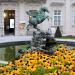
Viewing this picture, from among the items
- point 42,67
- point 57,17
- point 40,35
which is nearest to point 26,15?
point 57,17

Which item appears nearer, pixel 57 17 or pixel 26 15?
pixel 26 15

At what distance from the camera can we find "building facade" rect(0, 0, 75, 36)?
1164 inches

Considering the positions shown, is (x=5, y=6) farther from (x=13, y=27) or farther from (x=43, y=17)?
(x=43, y=17)

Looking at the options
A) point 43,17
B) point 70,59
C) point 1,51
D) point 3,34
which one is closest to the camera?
point 70,59

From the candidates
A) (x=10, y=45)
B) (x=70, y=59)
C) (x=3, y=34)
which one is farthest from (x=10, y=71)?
(x=3, y=34)

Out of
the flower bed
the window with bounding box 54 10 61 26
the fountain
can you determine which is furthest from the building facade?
the flower bed

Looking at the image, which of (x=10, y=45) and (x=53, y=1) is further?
(x=53, y=1)

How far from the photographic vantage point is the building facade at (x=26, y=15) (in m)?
29.6

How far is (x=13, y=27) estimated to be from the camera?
99.1 ft

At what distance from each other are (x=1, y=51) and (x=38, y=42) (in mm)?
2637

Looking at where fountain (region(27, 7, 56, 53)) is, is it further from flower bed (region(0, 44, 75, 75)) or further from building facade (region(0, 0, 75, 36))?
building facade (region(0, 0, 75, 36))

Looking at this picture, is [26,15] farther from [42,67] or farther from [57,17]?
[42,67]

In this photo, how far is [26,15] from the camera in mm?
29641

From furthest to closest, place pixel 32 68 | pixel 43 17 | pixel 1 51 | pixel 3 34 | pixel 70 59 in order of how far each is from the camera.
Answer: pixel 3 34 < pixel 1 51 < pixel 43 17 < pixel 70 59 < pixel 32 68
